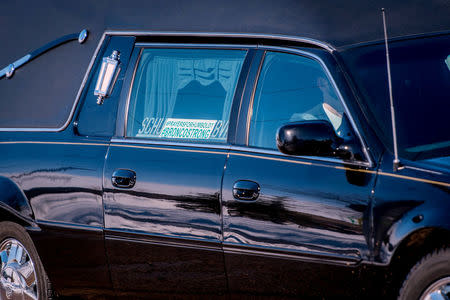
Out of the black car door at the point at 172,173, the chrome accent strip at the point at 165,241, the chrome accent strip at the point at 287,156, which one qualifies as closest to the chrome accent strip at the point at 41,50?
the black car door at the point at 172,173

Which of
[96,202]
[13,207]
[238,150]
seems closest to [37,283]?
[13,207]

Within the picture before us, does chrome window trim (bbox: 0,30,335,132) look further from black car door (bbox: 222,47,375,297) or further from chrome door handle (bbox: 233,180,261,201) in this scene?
chrome door handle (bbox: 233,180,261,201)

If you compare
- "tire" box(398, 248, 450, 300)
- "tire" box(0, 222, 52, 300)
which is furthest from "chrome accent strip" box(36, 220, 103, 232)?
"tire" box(398, 248, 450, 300)

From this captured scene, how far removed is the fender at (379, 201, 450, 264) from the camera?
13.2 feet

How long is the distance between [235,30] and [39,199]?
5.45 ft

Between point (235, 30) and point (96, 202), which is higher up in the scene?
point (235, 30)

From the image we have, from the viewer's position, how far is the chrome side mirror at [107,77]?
221 inches

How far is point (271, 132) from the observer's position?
15.9ft

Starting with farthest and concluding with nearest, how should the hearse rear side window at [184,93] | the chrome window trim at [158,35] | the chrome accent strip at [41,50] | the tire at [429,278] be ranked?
the chrome accent strip at [41,50] < the hearse rear side window at [184,93] < the chrome window trim at [158,35] < the tire at [429,278]

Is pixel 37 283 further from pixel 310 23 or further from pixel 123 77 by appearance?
pixel 310 23

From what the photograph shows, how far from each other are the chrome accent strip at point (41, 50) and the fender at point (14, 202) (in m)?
0.91

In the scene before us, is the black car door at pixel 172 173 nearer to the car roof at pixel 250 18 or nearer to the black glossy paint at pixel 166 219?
the black glossy paint at pixel 166 219

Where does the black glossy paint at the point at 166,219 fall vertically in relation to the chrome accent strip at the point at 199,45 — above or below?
below

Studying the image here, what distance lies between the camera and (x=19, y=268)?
235 inches
